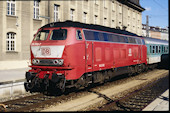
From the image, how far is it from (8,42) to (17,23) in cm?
216

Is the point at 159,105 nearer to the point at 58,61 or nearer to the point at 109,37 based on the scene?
the point at 58,61

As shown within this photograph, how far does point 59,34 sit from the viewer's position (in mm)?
10664

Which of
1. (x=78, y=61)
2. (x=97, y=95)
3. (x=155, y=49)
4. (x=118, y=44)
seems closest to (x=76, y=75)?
(x=78, y=61)

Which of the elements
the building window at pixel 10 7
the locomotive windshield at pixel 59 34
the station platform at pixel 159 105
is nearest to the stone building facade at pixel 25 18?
the building window at pixel 10 7

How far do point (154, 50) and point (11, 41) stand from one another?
15332mm

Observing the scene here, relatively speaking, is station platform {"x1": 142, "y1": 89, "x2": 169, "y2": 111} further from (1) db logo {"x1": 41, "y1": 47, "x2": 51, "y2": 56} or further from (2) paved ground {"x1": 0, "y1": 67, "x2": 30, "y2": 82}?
(2) paved ground {"x1": 0, "y1": 67, "x2": 30, "y2": 82}

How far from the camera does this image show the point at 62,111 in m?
8.10

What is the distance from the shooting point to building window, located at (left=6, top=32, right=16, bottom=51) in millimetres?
21469

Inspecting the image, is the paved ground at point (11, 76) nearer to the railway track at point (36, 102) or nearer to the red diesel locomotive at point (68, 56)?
the red diesel locomotive at point (68, 56)

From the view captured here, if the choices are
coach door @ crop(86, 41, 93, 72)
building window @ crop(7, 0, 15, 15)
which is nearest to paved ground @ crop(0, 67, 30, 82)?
coach door @ crop(86, 41, 93, 72)

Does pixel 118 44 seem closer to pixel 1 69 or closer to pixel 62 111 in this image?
pixel 62 111

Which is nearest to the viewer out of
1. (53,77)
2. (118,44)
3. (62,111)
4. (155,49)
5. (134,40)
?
(62,111)

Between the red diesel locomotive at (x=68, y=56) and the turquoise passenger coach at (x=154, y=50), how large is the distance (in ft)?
30.5

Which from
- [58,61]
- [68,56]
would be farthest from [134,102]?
[58,61]
